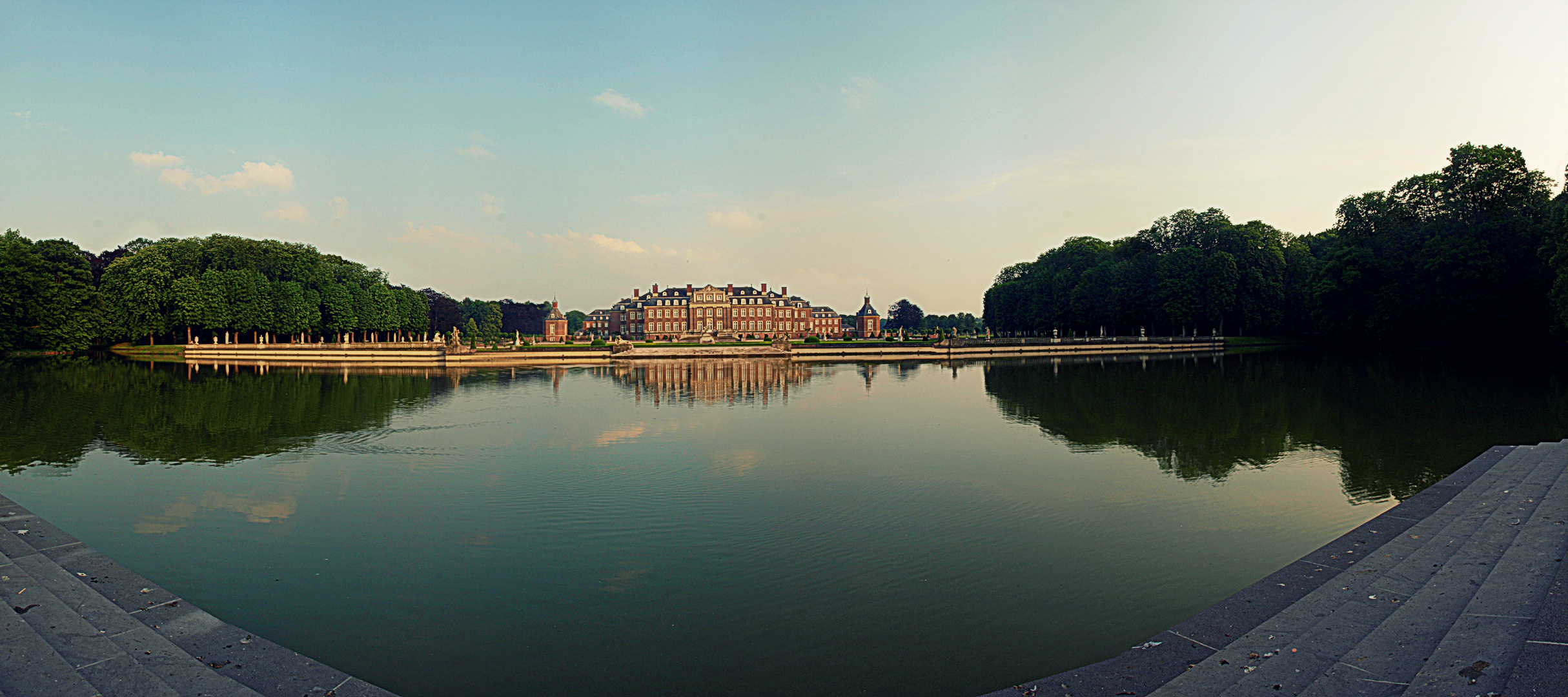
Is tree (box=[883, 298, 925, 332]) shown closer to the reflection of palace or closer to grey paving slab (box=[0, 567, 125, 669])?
the reflection of palace

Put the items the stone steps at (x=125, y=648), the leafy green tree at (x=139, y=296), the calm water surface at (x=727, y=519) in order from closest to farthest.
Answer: the stone steps at (x=125, y=648) → the calm water surface at (x=727, y=519) → the leafy green tree at (x=139, y=296)

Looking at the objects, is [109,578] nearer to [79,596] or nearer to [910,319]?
[79,596]

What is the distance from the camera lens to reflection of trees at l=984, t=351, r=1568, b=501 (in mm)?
13984

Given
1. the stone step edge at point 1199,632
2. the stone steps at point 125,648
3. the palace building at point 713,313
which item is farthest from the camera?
the palace building at point 713,313

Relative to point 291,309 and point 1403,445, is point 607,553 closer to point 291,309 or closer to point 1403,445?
point 1403,445

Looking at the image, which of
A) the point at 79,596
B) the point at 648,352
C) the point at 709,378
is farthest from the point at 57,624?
the point at 648,352

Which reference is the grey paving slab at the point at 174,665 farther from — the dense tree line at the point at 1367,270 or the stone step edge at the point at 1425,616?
the dense tree line at the point at 1367,270

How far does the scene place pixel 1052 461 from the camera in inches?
558

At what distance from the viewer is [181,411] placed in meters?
22.7

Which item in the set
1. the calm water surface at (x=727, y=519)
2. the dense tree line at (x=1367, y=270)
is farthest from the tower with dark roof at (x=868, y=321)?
the calm water surface at (x=727, y=519)

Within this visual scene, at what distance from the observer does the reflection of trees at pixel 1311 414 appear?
1398cm

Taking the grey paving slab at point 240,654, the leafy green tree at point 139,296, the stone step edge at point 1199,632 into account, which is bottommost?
the grey paving slab at point 240,654

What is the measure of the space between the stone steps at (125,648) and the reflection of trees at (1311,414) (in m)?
12.8

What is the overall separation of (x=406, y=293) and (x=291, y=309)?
20931 mm
